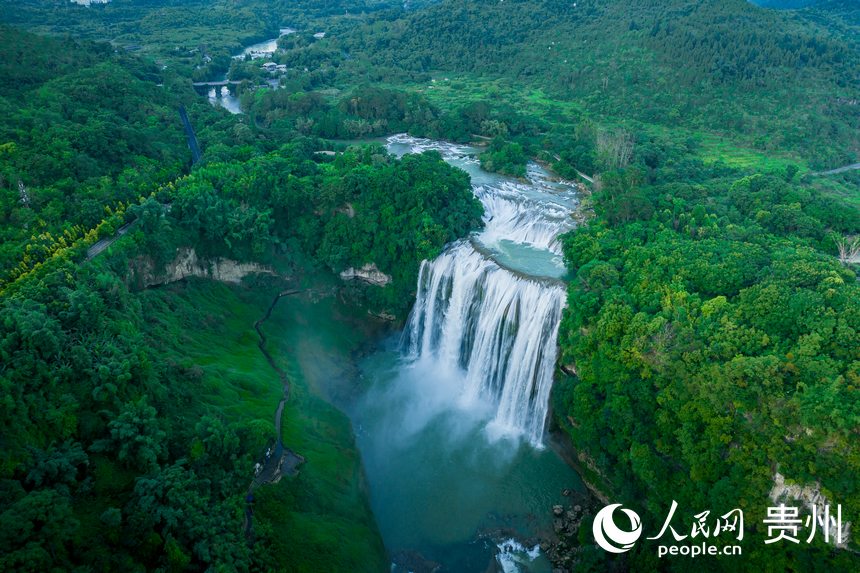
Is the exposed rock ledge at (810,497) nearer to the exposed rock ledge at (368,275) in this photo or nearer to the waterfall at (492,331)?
the waterfall at (492,331)

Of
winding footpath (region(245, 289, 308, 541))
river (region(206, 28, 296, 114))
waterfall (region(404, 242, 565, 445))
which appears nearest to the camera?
winding footpath (region(245, 289, 308, 541))

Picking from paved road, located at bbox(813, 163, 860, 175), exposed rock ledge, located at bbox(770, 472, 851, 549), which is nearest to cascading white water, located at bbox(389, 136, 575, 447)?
exposed rock ledge, located at bbox(770, 472, 851, 549)

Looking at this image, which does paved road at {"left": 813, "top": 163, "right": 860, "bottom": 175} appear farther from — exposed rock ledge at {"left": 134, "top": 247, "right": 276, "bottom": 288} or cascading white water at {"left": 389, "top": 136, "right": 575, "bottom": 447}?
exposed rock ledge at {"left": 134, "top": 247, "right": 276, "bottom": 288}

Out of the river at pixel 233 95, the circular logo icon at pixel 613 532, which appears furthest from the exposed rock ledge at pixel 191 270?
the river at pixel 233 95

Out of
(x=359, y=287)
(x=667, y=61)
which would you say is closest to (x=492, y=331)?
(x=359, y=287)

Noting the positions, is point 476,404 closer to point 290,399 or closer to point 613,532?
point 290,399

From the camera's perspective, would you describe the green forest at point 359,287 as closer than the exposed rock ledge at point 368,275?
Yes
